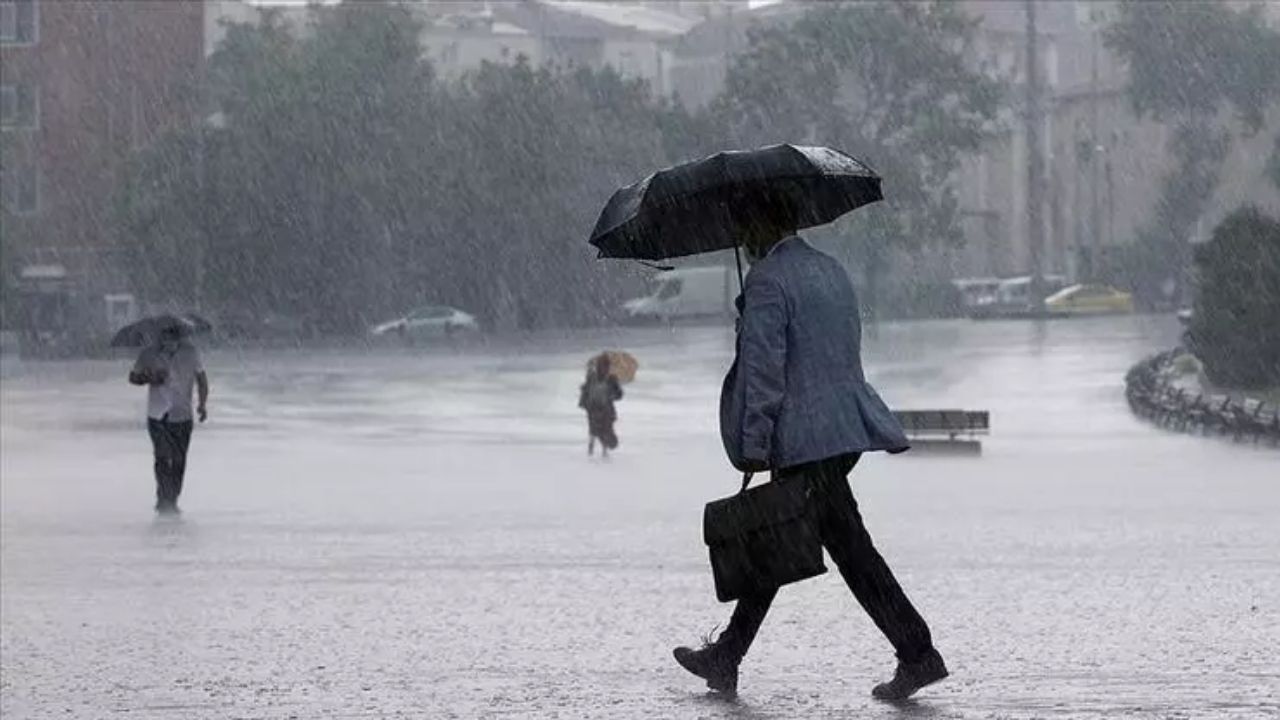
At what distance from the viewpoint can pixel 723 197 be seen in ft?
29.3

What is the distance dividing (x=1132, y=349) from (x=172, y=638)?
49.0m

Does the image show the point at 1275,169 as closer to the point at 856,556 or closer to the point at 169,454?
the point at 169,454

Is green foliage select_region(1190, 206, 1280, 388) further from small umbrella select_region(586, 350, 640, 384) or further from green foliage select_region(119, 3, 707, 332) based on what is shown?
green foliage select_region(119, 3, 707, 332)

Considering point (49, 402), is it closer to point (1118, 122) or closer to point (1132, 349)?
point (1132, 349)

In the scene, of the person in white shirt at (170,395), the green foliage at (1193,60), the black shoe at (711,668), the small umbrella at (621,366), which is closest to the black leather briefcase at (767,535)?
the black shoe at (711,668)

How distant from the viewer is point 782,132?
9606 centimetres

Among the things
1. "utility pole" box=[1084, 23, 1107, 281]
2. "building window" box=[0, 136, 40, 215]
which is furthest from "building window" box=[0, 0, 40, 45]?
"utility pole" box=[1084, 23, 1107, 281]

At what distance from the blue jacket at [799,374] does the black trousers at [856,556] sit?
99 mm

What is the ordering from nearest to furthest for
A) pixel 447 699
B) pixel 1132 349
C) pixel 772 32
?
1. pixel 447 699
2. pixel 1132 349
3. pixel 772 32

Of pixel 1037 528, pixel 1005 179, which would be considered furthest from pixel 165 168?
pixel 1037 528

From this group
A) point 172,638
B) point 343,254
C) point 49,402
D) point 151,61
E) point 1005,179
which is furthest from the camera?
point 1005,179

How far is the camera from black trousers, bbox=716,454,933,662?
8.73 meters

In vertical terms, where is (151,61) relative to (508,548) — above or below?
above

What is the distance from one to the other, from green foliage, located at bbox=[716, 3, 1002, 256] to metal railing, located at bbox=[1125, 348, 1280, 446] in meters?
55.5
